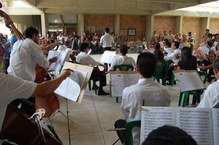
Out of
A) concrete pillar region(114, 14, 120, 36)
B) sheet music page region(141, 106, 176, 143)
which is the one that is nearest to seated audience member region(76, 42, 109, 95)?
sheet music page region(141, 106, 176, 143)

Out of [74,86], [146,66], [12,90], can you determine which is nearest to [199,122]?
[146,66]

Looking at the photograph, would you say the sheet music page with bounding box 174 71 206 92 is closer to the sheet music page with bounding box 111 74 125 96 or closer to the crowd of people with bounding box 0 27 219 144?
the crowd of people with bounding box 0 27 219 144

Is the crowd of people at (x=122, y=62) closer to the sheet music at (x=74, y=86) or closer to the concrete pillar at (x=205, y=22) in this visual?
the sheet music at (x=74, y=86)

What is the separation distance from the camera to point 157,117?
136 cm

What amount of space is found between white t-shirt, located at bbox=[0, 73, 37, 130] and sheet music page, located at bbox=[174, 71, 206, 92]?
A: 2239mm

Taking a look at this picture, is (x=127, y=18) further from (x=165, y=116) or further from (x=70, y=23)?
(x=165, y=116)

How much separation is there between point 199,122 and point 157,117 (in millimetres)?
268

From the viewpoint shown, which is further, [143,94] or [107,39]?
[107,39]

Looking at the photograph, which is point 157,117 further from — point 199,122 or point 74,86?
point 74,86

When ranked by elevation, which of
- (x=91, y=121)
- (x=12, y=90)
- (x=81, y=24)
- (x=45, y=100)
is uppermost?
(x=81, y=24)

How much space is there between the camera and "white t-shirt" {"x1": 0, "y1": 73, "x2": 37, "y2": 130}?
1212 mm

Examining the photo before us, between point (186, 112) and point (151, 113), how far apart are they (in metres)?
0.22

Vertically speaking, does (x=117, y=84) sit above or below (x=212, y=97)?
below

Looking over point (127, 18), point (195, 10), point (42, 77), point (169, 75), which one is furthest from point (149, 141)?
point (195, 10)
